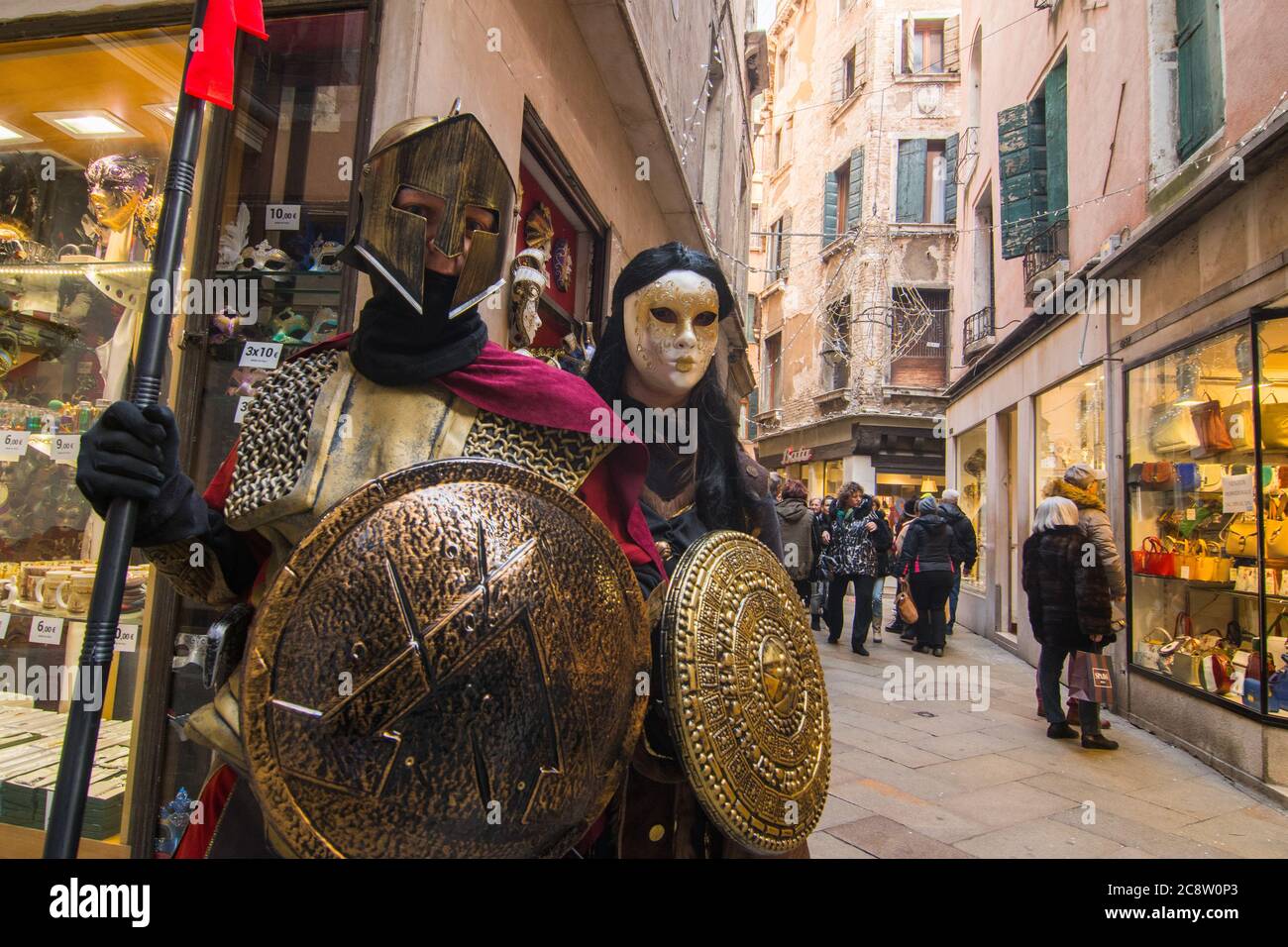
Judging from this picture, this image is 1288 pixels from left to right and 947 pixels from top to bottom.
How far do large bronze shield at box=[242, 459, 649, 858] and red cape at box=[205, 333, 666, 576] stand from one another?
0.24 m

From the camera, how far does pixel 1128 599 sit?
619 cm

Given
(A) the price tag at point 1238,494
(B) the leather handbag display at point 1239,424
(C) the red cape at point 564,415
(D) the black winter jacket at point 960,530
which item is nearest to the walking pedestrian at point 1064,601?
(A) the price tag at point 1238,494

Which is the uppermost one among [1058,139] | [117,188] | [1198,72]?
[1058,139]

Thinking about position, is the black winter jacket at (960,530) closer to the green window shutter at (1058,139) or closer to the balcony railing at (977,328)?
the green window shutter at (1058,139)

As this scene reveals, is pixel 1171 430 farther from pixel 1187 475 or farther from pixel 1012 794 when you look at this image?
pixel 1012 794

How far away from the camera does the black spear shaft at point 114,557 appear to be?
1026 mm

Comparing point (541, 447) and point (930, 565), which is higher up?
point (541, 447)

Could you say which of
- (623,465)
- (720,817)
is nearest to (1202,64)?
(623,465)

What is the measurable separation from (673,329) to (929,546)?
24.2 feet

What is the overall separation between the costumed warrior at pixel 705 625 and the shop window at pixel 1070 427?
18.9 feet

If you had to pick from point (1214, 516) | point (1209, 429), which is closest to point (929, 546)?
point (1214, 516)

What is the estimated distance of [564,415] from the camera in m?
1.30

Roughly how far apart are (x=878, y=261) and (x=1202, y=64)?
1326cm
